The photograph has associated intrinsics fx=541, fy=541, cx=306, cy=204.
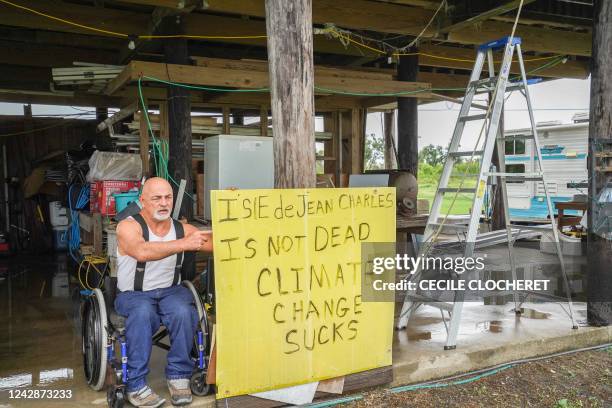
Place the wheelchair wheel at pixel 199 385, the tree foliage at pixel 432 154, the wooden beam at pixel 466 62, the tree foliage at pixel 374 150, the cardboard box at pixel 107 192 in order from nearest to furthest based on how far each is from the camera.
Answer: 1. the wheelchair wheel at pixel 199 385
2. the cardboard box at pixel 107 192
3. the wooden beam at pixel 466 62
4. the tree foliage at pixel 374 150
5. the tree foliage at pixel 432 154

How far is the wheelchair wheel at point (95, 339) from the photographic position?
328 centimetres

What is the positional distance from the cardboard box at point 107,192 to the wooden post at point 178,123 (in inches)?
28.4

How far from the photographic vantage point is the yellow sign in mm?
3279

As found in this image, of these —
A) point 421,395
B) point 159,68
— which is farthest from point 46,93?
point 421,395

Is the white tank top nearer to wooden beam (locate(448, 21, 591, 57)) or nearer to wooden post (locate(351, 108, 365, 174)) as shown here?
wooden beam (locate(448, 21, 591, 57))

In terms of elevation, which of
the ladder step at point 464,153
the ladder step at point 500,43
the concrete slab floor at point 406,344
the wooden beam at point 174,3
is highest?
the wooden beam at point 174,3

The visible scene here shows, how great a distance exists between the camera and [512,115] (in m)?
28.4

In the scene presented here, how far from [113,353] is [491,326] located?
3327 mm

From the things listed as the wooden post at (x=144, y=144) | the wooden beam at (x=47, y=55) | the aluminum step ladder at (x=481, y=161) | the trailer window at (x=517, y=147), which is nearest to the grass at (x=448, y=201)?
the trailer window at (x=517, y=147)

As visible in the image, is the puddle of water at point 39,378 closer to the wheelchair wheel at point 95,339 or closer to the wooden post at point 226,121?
the wheelchair wheel at point 95,339

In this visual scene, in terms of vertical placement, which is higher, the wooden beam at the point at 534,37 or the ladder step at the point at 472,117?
the wooden beam at the point at 534,37

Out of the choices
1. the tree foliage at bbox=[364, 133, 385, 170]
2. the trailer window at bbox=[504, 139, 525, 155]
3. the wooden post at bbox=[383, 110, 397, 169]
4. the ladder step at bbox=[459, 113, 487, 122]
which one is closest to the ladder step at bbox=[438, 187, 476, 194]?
the ladder step at bbox=[459, 113, 487, 122]

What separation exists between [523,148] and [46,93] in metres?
13.2

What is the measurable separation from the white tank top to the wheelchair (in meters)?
0.17
